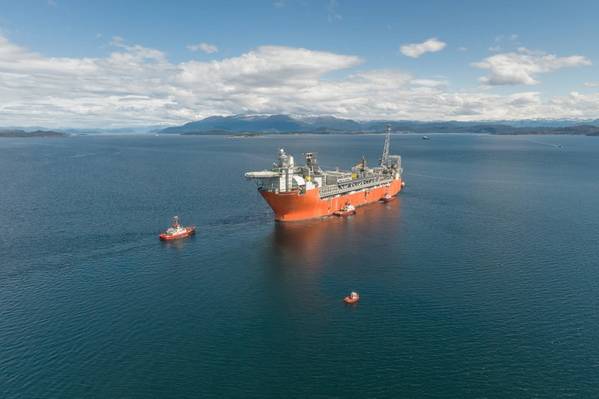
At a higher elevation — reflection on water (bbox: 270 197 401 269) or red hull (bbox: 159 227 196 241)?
red hull (bbox: 159 227 196 241)

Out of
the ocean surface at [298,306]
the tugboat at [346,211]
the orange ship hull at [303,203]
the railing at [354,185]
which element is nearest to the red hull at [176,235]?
the ocean surface at [298,306]

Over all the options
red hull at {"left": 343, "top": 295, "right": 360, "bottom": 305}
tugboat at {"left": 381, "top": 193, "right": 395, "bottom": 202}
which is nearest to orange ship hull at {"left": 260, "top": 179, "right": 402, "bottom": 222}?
tugboat at {"left": 381, "top": 193, "right": 395, "bottom": 202}

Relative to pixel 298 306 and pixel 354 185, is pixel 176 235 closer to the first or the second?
pixel 298 306

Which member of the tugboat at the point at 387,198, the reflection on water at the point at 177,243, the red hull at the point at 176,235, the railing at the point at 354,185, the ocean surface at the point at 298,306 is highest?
the railing at the point at 354,185

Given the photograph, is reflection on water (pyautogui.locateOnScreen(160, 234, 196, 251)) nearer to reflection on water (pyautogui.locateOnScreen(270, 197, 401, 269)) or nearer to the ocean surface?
the ocean surface

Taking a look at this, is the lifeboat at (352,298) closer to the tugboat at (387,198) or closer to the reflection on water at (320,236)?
the reflection on water at (320,236)
